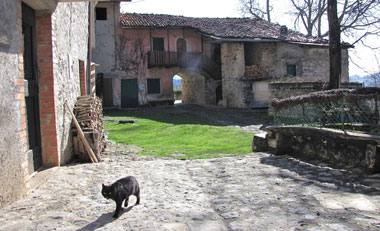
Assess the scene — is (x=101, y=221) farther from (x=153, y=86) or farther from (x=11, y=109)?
(x=153, y=86)

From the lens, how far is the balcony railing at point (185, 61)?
2386 centimetres

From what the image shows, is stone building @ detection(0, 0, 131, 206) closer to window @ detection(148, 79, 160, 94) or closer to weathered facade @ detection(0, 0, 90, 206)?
weathered facade @ detection(0, 0, 90, 206)

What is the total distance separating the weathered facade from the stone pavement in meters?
0.43

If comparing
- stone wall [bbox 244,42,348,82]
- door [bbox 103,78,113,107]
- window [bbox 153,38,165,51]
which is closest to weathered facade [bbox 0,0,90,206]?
door [bbox 103,78,113,107]

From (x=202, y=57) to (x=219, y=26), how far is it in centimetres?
242

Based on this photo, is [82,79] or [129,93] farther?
[129,93]

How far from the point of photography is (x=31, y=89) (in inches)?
210

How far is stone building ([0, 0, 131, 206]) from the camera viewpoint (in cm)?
379

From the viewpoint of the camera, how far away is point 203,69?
24.8m

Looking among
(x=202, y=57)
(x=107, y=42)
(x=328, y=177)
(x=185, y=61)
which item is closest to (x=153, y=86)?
(x=185, y=61)

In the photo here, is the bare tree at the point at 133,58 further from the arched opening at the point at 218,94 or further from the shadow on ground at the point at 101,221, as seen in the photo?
the shadow on ground at the point at 101,221

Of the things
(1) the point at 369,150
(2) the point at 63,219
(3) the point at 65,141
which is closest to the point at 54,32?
(3) the point at 65,141

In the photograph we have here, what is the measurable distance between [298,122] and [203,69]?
1865 centimetres

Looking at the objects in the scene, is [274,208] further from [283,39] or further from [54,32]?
[283,39]
